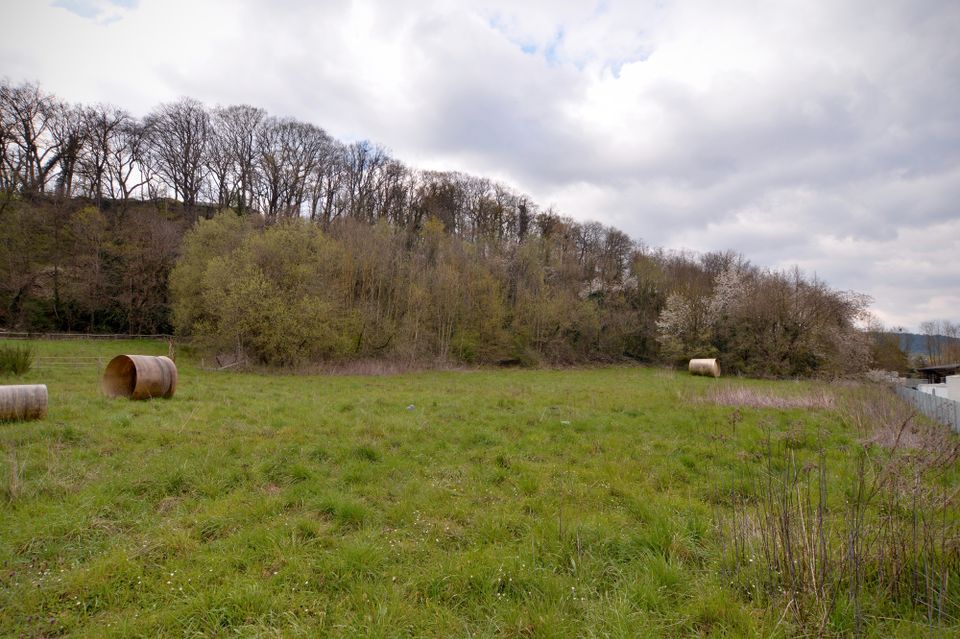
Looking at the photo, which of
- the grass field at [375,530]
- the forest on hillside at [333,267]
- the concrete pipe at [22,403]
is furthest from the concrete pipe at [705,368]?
the concrete pipe at [22,403]

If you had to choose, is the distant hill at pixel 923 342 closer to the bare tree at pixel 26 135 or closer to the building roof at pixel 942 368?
the building roof at pixel 942 368

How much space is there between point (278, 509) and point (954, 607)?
219 inches

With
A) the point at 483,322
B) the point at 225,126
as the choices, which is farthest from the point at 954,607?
the point at 225,126

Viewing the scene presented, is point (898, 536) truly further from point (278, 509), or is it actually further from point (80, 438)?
point (80, 438)

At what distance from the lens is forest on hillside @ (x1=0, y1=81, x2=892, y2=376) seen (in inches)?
984

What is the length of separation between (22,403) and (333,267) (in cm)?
1968

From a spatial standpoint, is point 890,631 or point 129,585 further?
point 129,585

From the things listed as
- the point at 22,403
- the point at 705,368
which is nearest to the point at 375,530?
the point at 22,403

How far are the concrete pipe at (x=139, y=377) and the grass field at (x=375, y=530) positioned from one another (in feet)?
4.95

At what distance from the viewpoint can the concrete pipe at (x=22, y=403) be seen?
727 centimetres

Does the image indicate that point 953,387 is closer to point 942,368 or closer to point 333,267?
point 942,368

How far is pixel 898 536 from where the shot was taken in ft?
10.4

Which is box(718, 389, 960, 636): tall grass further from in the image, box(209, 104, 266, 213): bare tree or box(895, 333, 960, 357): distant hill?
box(895, 333, 960, 357): distant hill

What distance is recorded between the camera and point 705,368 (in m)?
28.1
